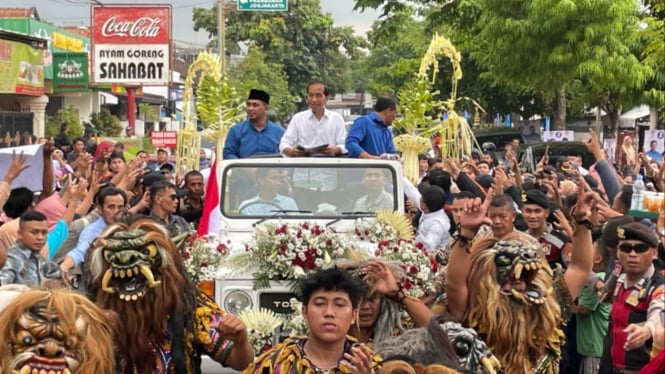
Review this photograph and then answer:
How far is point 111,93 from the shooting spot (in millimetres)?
48906

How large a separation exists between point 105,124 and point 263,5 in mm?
14608

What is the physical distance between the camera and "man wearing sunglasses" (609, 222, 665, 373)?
6.49 m

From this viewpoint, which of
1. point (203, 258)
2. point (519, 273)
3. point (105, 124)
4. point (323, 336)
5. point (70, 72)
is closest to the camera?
point (323, 336)

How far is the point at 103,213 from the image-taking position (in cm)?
957

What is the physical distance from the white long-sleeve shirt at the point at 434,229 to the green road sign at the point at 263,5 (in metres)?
17.6

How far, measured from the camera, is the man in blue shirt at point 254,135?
11148 millimetres

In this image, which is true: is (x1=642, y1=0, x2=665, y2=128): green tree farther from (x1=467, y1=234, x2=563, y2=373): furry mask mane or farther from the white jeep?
(x1=467, y1=234, x2=563, y2=373): furry mask mane

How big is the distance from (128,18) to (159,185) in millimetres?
20607

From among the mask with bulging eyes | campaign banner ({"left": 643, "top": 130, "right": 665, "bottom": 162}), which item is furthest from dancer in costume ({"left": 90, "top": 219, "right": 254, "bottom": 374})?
campaign banner ({"left": 643, "top": 130, "right": 665, "bottom": 162})

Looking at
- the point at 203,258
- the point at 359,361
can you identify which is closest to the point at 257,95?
the point at 203,258

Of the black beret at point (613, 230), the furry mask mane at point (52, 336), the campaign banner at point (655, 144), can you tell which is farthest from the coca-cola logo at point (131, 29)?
the furry mask mane at point (52, 336)

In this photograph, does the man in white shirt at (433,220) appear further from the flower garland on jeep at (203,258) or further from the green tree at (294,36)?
the green tree at (294,36)

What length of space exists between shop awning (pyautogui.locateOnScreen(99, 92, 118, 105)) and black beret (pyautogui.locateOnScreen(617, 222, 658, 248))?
42448mm

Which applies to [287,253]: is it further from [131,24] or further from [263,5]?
[131,24]
